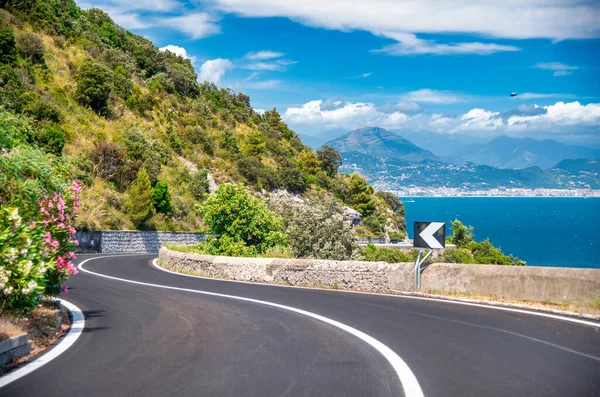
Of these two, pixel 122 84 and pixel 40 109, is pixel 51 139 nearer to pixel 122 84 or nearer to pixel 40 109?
pixel 40 109

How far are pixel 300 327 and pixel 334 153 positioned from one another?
94364 mm

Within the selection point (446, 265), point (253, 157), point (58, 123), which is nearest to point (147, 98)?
point (253, 157)

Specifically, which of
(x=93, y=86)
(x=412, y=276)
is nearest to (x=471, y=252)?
(x=93, y=86)

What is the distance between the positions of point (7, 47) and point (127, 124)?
1333cm

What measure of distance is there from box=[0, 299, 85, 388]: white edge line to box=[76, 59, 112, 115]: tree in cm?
4966

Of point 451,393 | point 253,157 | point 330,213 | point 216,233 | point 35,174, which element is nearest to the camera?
point 451,393

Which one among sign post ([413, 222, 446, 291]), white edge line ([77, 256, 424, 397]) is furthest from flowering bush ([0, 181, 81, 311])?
sign post ([413, 222, 446, 291])

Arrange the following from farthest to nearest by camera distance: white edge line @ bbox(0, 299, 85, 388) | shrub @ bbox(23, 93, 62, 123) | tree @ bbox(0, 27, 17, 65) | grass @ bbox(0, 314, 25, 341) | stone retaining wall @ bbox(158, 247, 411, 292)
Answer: tree @ bbox(0, 27, 17, 65) → shrub @ bbox(23, 93, 62, 123) → stone retaining wall @ bbox(158, 247, 411, 292) → grass @ bbox(0, 314, 25, 341) → white edge line @ bbox(0, 299, 85, 388)

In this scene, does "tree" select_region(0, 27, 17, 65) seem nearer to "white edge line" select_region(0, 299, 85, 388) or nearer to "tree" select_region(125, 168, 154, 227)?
"tree" select_region(125, 168, 154, 227)

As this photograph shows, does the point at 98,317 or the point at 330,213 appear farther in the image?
the point at 330,213

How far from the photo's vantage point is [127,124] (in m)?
61.8

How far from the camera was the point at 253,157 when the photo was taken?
2985 inches

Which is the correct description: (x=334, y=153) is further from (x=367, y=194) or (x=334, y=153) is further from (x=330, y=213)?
(x=330, y=213)

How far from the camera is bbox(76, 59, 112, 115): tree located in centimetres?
5700
